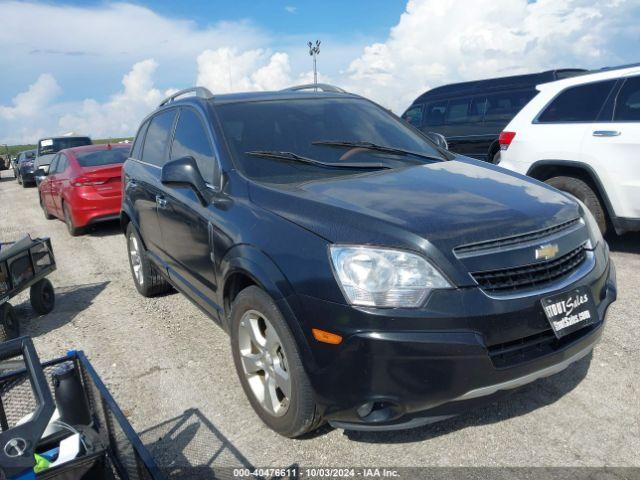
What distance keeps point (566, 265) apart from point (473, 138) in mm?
7381

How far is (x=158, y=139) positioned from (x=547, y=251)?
339 cm

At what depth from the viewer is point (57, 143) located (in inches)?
741

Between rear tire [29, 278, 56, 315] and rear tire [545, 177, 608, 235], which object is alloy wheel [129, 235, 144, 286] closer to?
rear tire [29, 278, 56, 315]

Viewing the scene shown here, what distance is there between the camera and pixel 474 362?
6.98ft

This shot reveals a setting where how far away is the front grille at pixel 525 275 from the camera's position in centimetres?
221

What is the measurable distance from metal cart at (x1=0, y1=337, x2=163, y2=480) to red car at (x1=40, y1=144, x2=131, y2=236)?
644cm

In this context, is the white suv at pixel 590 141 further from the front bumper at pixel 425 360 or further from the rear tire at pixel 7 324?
the rear tire at pixel 7 324

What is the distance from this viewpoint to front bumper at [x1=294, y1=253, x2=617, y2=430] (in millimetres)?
2107

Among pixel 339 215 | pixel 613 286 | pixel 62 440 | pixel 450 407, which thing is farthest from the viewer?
pixel 613 286

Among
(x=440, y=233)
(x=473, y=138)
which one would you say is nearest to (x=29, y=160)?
(x=473, y=138)

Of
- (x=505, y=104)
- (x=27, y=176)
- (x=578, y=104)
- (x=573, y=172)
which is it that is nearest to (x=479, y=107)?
(x=505, y=104)

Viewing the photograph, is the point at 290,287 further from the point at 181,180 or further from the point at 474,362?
the point at 181,180

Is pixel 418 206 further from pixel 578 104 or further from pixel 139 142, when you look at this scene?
pixel 578 104

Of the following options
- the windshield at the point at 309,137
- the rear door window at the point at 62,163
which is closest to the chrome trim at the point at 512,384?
the windshield at the point at 309,137
